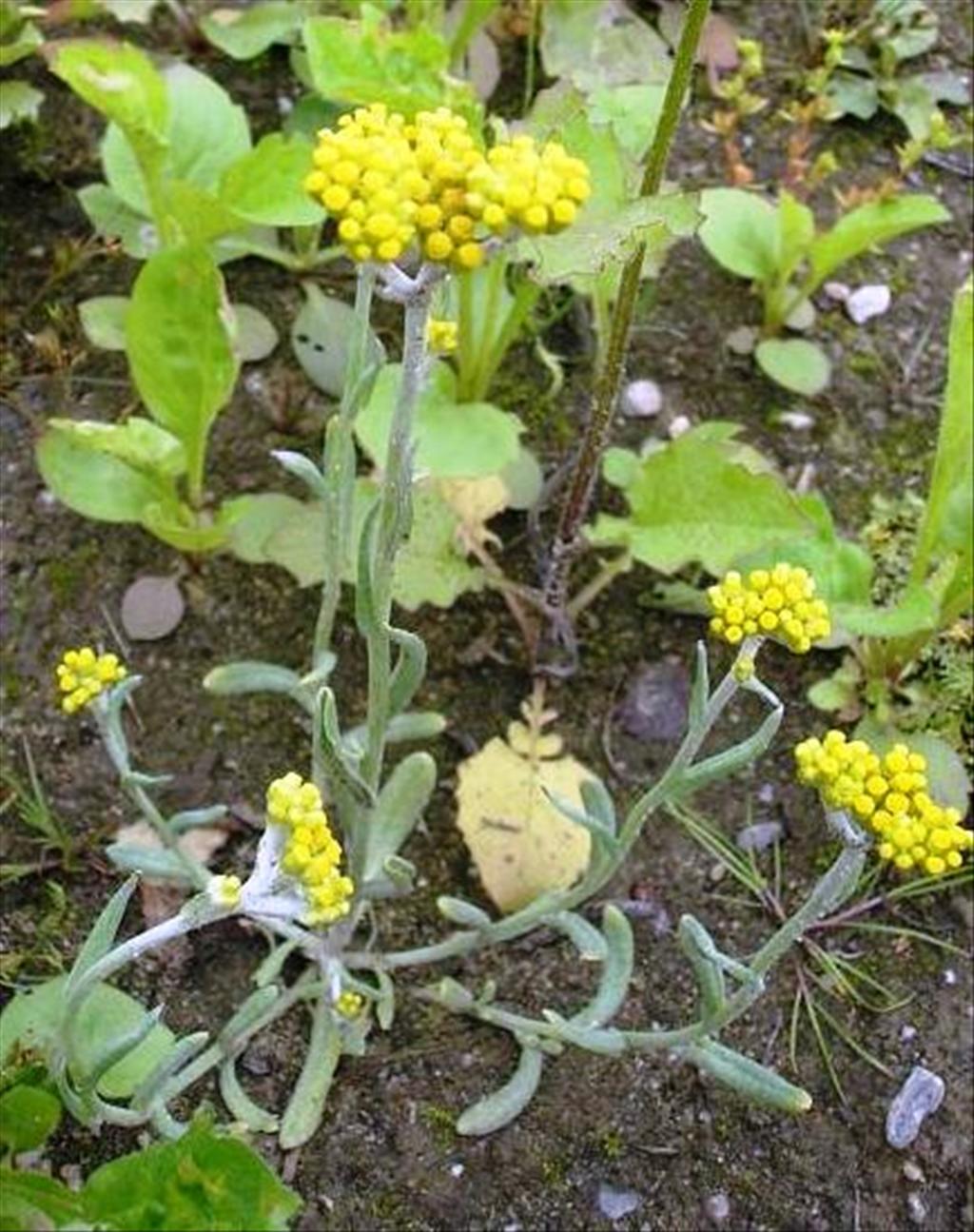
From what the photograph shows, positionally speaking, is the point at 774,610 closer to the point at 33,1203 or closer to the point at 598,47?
the point at 33,1203

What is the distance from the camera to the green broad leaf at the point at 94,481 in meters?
1.86

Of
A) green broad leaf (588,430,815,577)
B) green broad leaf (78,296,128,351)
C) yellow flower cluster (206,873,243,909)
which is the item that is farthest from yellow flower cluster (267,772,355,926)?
green broad leaf (78,296,128,351)

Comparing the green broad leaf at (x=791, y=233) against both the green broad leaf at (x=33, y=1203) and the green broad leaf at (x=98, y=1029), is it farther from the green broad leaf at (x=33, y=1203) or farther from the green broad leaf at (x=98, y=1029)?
the green broad leaf at (x=33, y=1203)

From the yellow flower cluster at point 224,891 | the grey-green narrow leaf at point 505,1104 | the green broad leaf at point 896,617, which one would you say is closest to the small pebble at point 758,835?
the green broad leaf at point 896,617

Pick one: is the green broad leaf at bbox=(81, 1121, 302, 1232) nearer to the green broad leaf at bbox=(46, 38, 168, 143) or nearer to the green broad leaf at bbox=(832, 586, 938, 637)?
the green broad leaf at bbox=(832, 586, 938, 637)

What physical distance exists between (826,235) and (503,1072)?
3.50 feet

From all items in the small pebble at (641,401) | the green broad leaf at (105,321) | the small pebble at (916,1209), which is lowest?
the small pebble at (916,1209)

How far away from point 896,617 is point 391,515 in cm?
69

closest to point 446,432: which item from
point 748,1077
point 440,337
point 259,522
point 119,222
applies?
point 259,522

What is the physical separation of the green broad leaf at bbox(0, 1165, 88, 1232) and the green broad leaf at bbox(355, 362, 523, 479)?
2.61ft

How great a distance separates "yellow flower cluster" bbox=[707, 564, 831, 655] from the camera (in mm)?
1332

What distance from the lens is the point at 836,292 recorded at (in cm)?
233

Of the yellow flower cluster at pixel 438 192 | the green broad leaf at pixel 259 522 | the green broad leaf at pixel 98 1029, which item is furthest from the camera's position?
the green broad leaf at pixel 259 522

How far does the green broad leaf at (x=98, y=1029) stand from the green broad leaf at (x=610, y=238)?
78 centimetres
